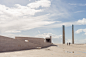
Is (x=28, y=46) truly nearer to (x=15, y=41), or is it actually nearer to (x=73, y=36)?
(x=15, y=41)

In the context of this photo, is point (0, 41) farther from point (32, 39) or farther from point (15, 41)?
point (32, 39)

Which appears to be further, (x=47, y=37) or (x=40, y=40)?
(x=47, y=37)

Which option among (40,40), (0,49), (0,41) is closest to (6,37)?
(0,41)

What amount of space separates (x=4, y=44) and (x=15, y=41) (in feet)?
7.31

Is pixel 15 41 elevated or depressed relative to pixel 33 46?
elevated

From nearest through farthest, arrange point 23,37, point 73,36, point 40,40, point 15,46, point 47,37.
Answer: point 15,46
point 23,37
point 40,40
point 47,37
point 73,36

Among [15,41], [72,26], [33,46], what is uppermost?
[72,26]

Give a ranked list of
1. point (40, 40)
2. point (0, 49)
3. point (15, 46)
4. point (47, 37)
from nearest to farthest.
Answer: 1. point (0, 49)
2. point (15, 46)
3. point (40, 40)
4. point (47, 37)

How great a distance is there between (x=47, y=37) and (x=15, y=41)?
21.3 meters

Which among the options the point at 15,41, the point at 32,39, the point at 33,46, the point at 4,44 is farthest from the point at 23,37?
the point at 4,44

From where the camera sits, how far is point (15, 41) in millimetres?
18734

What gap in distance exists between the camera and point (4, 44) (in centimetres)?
1720

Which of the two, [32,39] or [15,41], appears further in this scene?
[32,39]

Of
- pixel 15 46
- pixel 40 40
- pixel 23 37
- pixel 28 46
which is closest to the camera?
pixel 15 46
